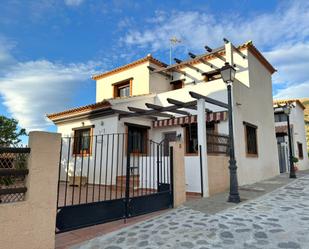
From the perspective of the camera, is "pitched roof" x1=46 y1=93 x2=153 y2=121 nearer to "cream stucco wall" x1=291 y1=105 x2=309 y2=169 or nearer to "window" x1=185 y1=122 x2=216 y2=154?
"window" x1=185 y1=122 x2=216 y2=154

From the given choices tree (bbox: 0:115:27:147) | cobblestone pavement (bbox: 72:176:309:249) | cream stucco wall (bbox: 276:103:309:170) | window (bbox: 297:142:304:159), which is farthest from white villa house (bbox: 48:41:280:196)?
window (bbox: 297:142:304:159)

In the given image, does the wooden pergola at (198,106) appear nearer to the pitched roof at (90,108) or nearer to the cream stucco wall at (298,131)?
the pitched roof at (90,108)

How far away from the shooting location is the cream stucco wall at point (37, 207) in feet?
14.8

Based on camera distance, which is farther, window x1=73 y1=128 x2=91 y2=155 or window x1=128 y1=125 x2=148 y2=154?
window x1=73 y1=128 x2=91 y2=155

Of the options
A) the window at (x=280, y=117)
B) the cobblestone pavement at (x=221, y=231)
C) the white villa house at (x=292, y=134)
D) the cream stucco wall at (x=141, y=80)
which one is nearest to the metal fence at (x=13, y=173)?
the cobblestone pavement at (x=221, y=231)

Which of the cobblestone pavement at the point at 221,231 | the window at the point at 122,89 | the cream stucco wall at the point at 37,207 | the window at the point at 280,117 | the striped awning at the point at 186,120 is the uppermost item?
the window at the point at 122,89

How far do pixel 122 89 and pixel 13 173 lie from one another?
62.8ft

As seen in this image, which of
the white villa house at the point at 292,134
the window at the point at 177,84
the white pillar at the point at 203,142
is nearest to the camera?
the white pillar at the point at 203,142

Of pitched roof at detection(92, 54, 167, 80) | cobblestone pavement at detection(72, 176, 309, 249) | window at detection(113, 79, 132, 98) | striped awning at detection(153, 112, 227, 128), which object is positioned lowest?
cobblestone pavement at detection(72, 176, 309, 249)

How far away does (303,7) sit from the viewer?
1315 centimetres

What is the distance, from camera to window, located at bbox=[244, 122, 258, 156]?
16092 mm

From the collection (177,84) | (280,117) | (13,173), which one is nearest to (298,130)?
(280,117)

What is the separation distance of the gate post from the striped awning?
5382 millimetres

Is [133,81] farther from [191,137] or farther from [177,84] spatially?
[191,137]
